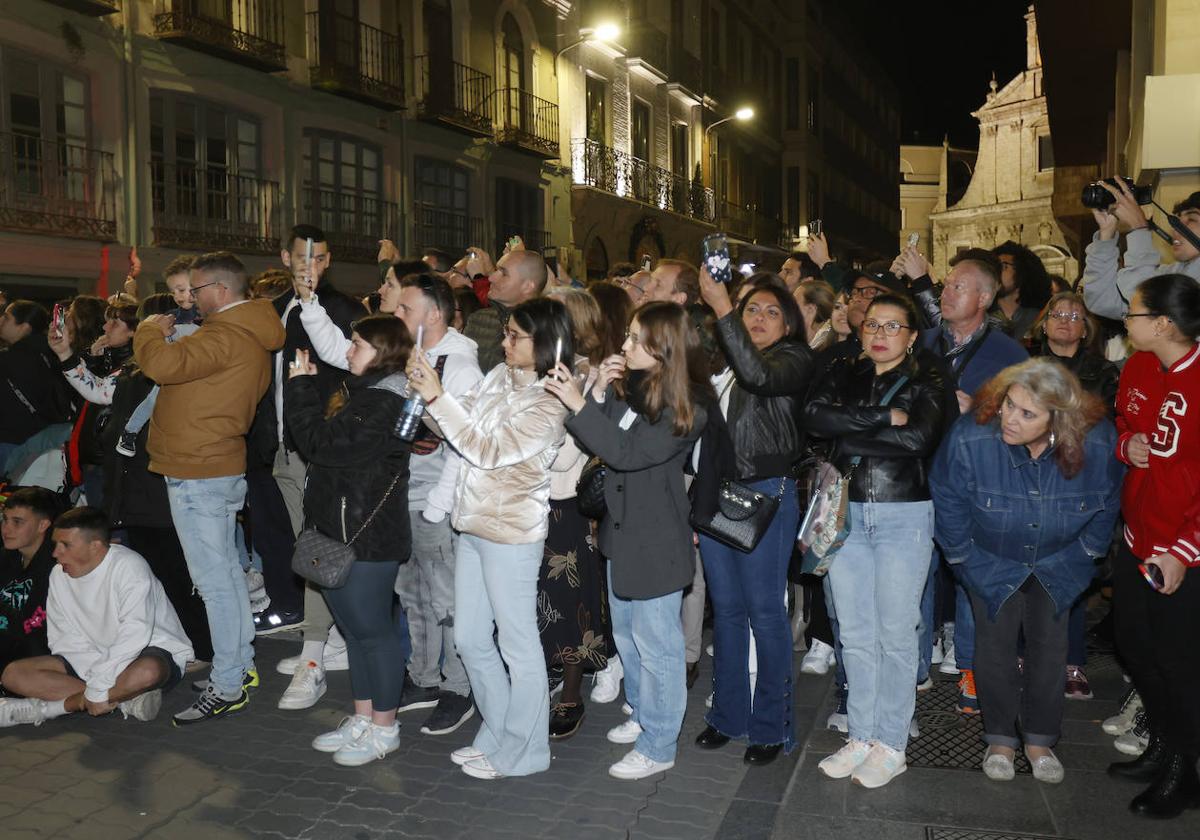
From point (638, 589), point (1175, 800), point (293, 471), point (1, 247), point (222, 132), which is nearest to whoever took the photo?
point (1175, 800)

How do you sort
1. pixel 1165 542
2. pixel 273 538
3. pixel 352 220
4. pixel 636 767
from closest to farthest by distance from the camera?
pixel 1165 542 → pixel 636 767 → pixel 273 538 → pixel 352 220

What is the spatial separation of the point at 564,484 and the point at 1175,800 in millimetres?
3030

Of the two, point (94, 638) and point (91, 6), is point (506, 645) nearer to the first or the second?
point (94, 638)

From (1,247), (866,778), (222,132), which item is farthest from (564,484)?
(222,132)

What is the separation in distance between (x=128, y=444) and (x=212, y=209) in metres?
10.9

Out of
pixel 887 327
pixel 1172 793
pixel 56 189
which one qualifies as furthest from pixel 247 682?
pixel 56 189

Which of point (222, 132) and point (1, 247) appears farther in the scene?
point (222, 132)

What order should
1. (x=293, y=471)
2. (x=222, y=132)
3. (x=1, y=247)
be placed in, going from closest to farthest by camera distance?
1. (x=293, y=471)
2. (x=1, y=247)
3. (x=222, y=132)

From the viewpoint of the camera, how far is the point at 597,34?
2438 centimetres

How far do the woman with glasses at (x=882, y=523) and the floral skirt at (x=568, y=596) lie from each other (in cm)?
136

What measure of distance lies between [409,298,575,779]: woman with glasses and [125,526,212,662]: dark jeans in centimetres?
250

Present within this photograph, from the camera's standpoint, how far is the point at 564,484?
532cm

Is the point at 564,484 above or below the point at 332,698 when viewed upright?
above

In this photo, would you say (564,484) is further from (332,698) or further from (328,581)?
(332,698)
